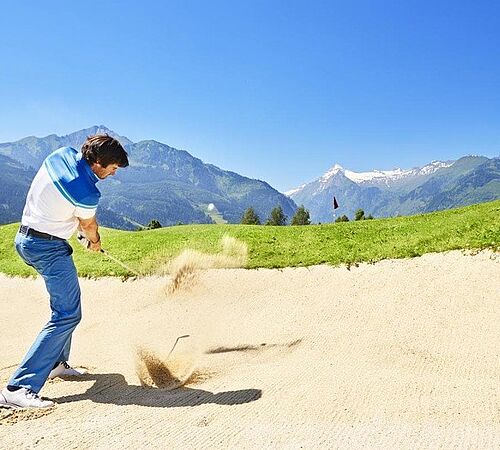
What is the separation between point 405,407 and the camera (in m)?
6.04

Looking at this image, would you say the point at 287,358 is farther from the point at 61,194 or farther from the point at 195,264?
the point at 195,264

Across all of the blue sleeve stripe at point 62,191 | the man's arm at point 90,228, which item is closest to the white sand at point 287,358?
→ the man's arm at point 90,228

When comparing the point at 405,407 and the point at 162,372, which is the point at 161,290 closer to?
the point at 162,372

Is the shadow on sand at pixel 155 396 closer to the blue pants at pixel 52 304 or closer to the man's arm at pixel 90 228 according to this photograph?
the blue pants at pixel 52 304

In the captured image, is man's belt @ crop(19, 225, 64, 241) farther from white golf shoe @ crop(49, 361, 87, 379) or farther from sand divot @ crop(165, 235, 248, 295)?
sand divot @ crop(165, 235, 248, 295)

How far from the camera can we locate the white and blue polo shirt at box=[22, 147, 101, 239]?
243 inches

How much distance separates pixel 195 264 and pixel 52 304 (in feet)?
22.0

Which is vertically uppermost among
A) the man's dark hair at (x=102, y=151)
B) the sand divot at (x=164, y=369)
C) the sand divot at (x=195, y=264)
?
the man's dark hair at (x=102, y=151)

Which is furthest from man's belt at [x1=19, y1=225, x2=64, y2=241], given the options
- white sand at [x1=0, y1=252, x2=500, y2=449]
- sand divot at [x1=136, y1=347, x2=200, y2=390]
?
sand divot at [x1=136, y1=347, x2=200, y2=390]

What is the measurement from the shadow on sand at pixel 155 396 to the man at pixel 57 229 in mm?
685

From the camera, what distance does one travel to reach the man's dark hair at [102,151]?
634 centimetres

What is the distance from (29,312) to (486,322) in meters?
12.3

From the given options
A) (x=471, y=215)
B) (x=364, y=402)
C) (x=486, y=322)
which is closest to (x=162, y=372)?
(x=364, y=402)

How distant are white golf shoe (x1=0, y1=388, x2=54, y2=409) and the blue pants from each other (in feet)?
0.34
